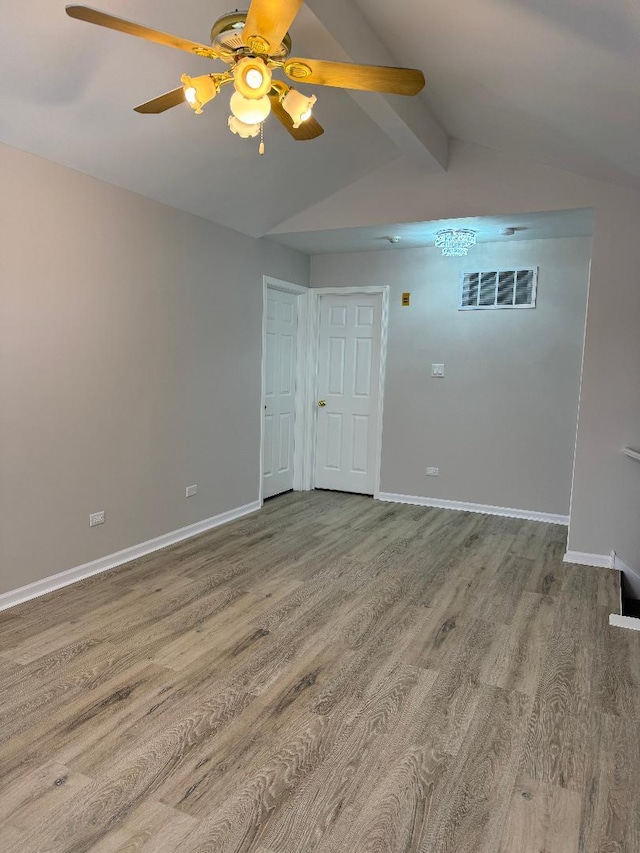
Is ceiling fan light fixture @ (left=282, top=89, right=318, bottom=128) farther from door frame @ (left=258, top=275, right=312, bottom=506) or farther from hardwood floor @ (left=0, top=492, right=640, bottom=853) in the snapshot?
door frame @ (left=258, top=275, right=312, bottom=506)

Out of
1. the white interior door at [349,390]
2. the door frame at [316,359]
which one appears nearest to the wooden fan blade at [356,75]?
the door frame at [316,359]

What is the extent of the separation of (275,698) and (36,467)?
6.26ft

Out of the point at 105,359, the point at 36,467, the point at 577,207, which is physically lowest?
the point at 36,467

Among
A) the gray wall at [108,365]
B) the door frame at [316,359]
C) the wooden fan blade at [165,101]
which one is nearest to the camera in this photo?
the wooden fan blade at [165,101]

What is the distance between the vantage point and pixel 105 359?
358 cm

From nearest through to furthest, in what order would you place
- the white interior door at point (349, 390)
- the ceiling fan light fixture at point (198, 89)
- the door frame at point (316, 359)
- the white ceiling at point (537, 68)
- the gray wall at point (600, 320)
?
1. the ceiling fan light fixture at point (198, 89)
2. the white ceiling at point (537, 68)
3. the gray wall at point (600, 320)
4. the door frame at point (316, 359)
5. the white interior door at point (349, 390)

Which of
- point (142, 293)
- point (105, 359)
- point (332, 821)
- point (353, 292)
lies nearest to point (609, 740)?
point (332, 821)

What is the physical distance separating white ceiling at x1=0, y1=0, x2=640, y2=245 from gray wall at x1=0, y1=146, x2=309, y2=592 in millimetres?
297

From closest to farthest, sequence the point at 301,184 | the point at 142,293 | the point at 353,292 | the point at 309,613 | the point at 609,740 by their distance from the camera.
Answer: the point at 609,740, the point at 309,613, the point at 142,293, the point at 301,184, the point at 353,292

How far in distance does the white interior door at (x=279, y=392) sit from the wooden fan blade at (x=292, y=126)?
10.3ft

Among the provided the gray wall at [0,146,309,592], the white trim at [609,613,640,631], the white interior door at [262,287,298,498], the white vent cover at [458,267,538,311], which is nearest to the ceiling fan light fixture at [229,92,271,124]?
the gray wall at [0,146,309,592]

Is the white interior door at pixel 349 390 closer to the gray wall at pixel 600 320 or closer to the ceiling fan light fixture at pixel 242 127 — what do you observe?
the gray wall at pixel 600 320

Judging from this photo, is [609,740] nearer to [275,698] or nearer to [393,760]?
[393,760]

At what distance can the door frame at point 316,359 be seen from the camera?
18.7 feet
